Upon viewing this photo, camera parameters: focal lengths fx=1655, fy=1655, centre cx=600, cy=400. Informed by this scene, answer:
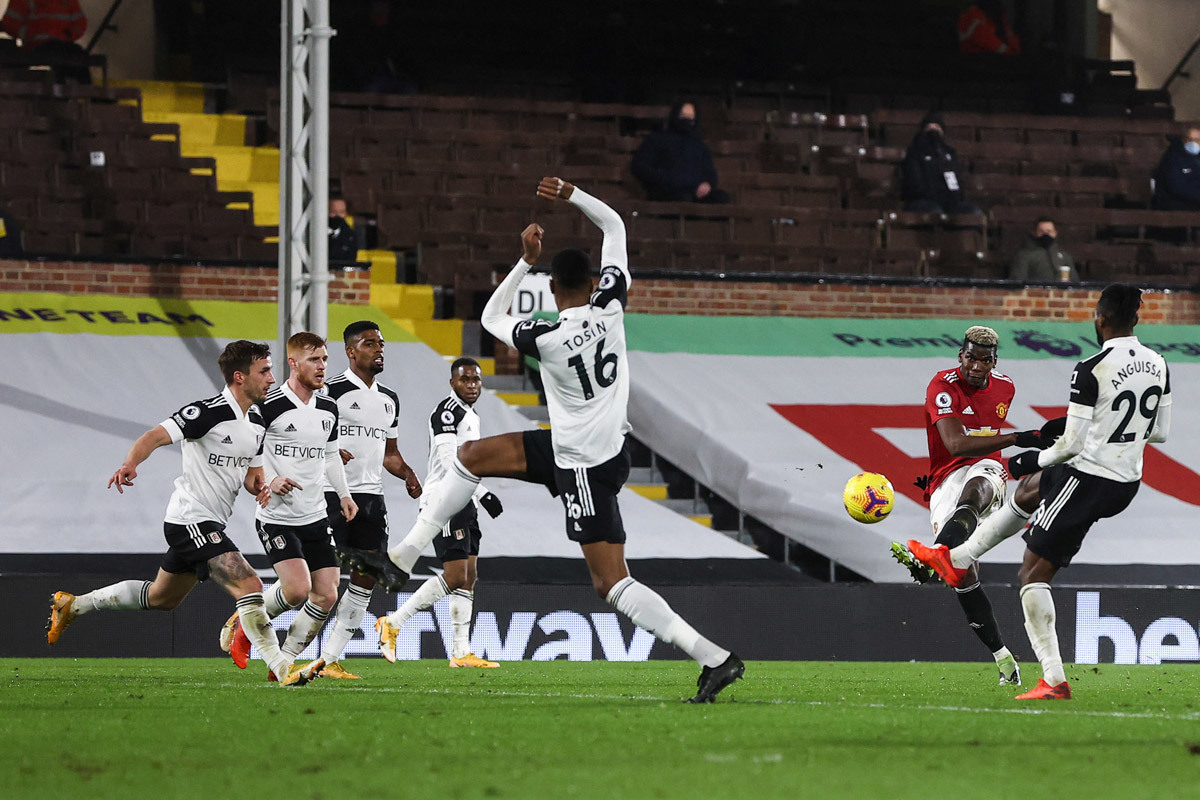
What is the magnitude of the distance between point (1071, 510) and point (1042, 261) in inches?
455

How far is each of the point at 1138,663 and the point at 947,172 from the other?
7.64 metres

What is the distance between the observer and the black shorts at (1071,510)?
768cm

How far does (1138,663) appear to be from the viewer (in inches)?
522

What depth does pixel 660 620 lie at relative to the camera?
6.99 m

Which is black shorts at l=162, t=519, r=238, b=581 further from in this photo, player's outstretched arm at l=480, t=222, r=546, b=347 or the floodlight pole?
the floodlight pole

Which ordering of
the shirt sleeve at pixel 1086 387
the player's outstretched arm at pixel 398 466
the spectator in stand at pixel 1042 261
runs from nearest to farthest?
the shirt sleeve at pixel 1086 387, the player's outstretched arm at pixel 398 466, the spectator in stand at pixel 1042 261

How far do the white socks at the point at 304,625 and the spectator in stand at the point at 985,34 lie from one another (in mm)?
17502

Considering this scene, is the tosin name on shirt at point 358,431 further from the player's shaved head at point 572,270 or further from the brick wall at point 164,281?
the brick wall at point 164,281

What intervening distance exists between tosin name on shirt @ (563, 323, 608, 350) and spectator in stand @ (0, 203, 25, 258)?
10.7m

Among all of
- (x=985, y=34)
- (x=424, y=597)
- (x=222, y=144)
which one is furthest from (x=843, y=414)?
(x=985, y=34)

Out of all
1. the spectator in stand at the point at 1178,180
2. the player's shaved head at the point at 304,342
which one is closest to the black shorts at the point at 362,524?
the player's shaved head at the point at 304,342

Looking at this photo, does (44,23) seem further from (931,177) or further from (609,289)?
(609,289)

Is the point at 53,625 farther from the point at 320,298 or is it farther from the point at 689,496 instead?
the point at 689,496

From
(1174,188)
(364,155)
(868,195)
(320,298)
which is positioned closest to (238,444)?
(320,298)
